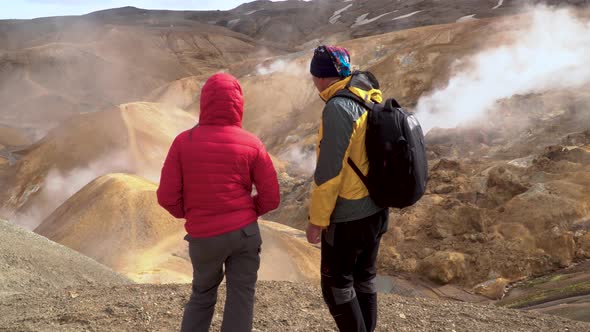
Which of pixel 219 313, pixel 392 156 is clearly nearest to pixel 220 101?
pixel 392 156

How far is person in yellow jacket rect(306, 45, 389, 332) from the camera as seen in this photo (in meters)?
2.49

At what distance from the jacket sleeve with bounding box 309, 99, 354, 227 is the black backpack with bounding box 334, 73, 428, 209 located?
100mm

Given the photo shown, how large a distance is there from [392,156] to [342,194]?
0.94 feet

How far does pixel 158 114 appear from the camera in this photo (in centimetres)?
2066

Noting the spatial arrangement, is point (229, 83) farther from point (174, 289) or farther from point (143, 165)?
point (143, 165)

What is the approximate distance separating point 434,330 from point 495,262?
733 centimetres

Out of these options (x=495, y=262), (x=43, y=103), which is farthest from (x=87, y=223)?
(x=43, y=103)

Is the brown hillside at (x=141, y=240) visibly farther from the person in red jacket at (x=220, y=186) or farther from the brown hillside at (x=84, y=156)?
the person in red jacket at (x=220, y=186)

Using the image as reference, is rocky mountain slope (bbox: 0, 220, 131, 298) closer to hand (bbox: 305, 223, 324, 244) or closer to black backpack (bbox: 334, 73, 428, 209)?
hand (bbox: 305, 223, 324, 244)

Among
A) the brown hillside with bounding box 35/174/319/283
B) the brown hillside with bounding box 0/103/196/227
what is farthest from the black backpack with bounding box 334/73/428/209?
the brown hillside with bounding box 0/103/196/227

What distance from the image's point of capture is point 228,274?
271 cm

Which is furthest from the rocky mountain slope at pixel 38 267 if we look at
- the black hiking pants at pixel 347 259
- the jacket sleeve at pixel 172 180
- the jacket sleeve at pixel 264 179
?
the black hiking pants at pixel 347 259

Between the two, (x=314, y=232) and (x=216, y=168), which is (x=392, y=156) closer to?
(x=314, y=232)

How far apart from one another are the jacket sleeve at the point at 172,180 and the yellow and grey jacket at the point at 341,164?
0.62 m
